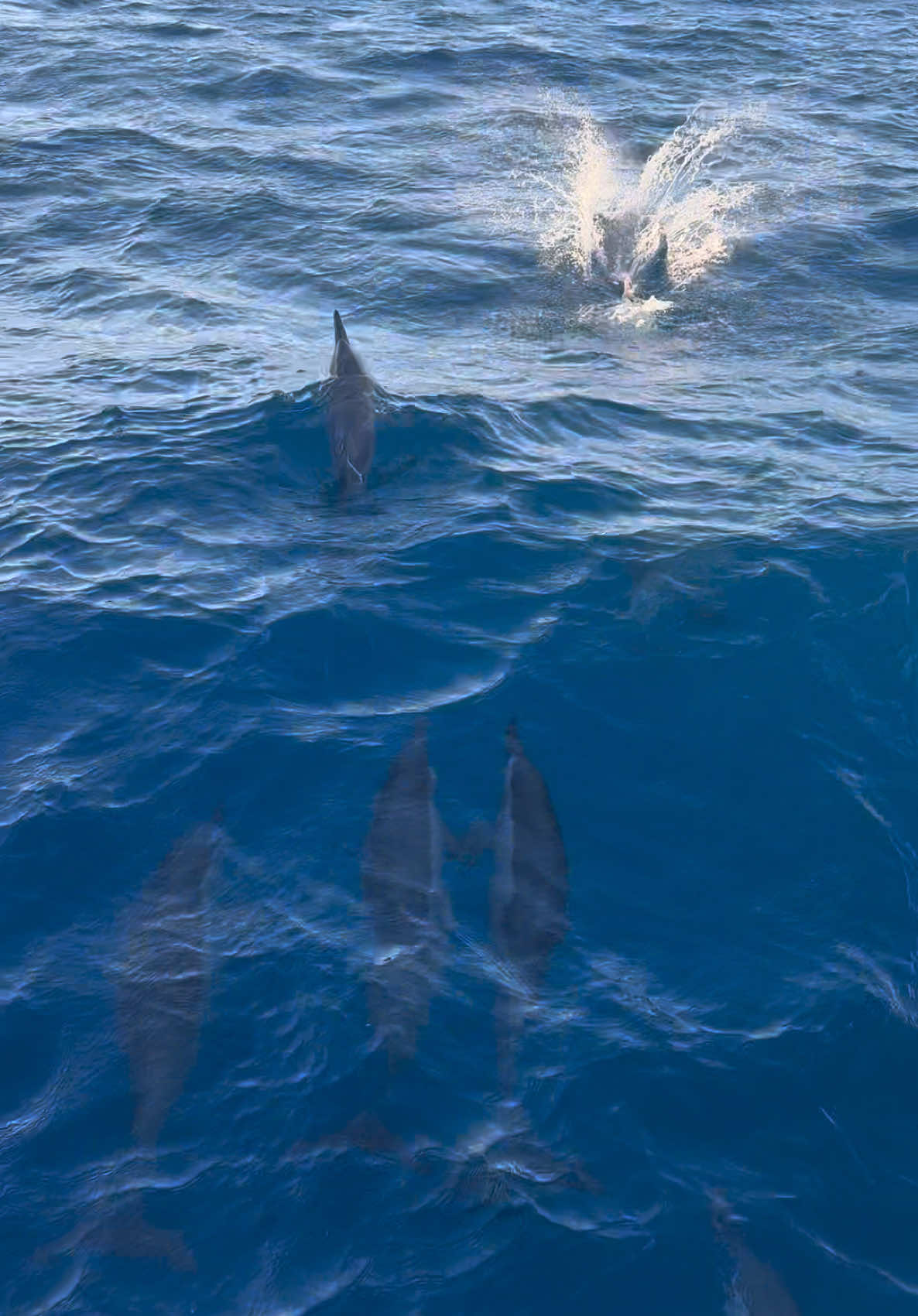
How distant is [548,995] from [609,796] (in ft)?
7.15

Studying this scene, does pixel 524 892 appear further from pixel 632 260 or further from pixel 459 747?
pixel 632 260

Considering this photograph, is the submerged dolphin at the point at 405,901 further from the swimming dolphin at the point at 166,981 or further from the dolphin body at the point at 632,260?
the dolphin body at the point at 632,260

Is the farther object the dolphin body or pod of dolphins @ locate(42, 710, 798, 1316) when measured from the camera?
the dolphin body

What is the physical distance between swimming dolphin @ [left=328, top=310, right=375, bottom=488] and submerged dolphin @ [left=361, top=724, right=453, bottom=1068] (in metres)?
4.80

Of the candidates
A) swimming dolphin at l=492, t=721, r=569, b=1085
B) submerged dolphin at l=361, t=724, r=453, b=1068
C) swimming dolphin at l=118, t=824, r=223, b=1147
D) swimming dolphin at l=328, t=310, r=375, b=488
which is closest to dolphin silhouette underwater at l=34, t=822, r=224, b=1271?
swimming dolphin at l=118, t=824, r=223, b=1147

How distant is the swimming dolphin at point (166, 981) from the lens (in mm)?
8680

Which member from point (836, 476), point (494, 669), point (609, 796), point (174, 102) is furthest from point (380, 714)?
point (174, 102)

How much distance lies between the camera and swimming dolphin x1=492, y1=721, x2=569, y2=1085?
30.2 ft

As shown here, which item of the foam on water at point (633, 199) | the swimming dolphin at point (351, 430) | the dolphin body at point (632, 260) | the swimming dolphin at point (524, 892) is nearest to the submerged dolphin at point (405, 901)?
the swimming dolphin at point (524, 892)

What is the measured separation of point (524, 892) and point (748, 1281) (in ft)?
10.1

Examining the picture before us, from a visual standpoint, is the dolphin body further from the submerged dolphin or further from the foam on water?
the submerged dolphin

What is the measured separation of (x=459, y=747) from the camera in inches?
449

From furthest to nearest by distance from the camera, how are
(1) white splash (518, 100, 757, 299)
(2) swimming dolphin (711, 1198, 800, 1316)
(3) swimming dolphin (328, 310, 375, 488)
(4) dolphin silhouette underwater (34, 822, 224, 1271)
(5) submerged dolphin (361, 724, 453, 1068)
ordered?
1. (1) white splash (518, 100, 757, 299)
2. (3) swimming dolphin (328, 310, 375, 488)
3. (5) submerged dolphin (361, 724, 453, 1068)
4. (4) dolphin silhouette underwater (34, 822, 224, 1271)
5. (2) swimming dolphin (711, 1198, 800, 1316)

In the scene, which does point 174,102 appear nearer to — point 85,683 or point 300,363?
point 300,363
